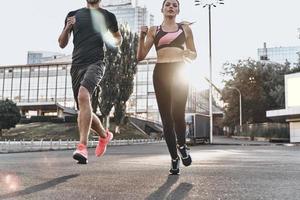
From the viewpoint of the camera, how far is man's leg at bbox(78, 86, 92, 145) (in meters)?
4.48

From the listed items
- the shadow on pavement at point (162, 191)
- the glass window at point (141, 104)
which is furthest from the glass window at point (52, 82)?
the shadow on pavement at point (162, 191)

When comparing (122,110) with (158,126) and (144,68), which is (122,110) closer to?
(158,126)

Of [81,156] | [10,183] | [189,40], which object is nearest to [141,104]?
[189,40]

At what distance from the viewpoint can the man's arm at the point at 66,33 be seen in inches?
187

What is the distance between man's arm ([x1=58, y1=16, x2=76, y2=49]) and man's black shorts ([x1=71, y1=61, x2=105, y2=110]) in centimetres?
36

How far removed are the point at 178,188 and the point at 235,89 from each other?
189 feet

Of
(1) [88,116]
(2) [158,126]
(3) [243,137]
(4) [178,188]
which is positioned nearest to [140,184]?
(4) [178,188]

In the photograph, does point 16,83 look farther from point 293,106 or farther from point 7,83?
point 293,106

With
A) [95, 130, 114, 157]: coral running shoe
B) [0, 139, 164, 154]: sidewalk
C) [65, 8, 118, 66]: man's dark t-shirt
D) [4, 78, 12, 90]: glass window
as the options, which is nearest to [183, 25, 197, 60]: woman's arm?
[65, 8, 118, 66]: man's dark t-shirt

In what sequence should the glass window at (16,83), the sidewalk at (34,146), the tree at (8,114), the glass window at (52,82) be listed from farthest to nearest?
the glass window at (16,83), the glass window at (52,82), the tree at (8,114), the sidewalk at (34,146)

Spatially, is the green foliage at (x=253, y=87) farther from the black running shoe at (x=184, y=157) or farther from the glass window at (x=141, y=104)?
the black running shoe at (x=184, y=157)

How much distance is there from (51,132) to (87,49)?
52602mm

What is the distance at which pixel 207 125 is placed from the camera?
118ft

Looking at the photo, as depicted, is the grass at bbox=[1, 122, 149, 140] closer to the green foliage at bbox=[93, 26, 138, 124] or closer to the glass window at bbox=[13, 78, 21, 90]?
the green foliage at bbox=[93, 26, 138, 124]
